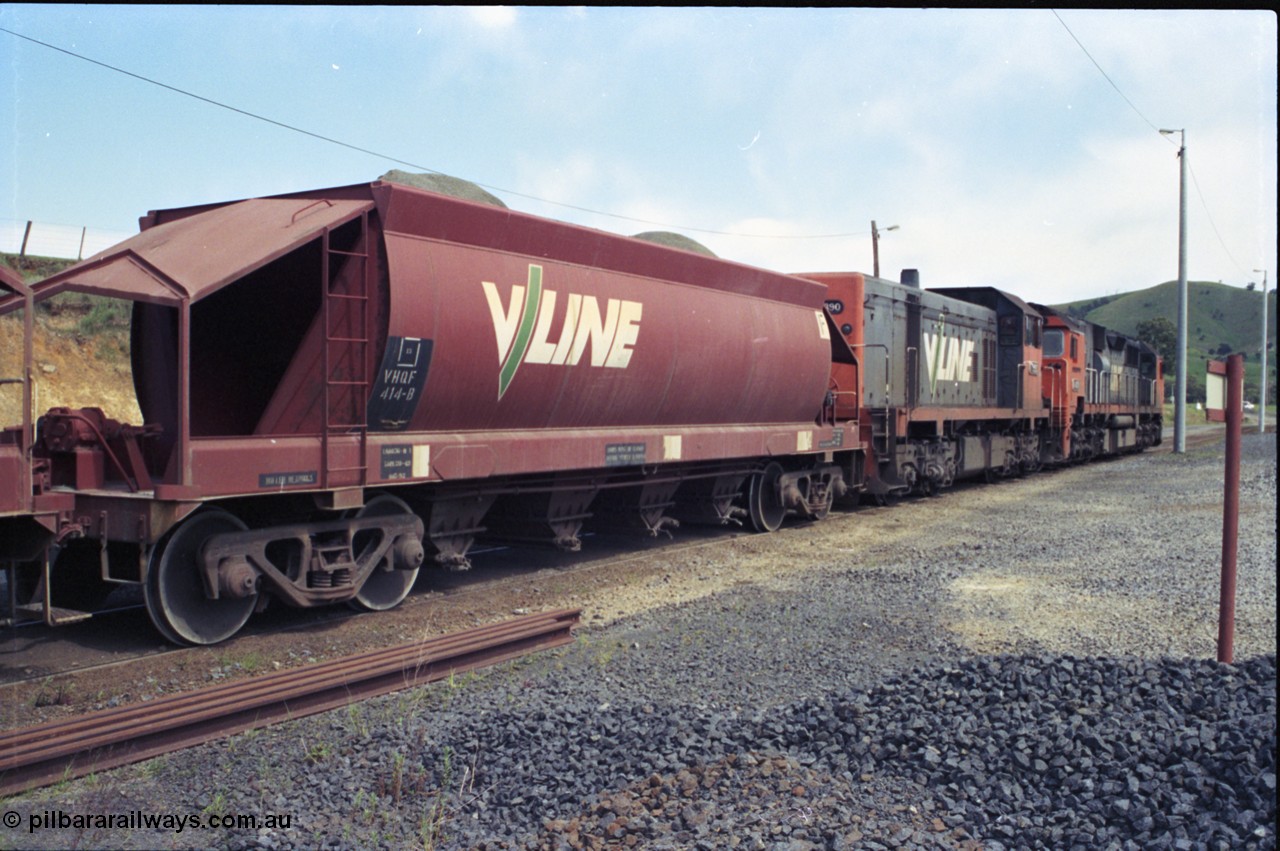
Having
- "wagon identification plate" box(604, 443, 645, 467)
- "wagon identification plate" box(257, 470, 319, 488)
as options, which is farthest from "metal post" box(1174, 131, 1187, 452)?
"wagon identification plate" box(257, 470, 319, 488)

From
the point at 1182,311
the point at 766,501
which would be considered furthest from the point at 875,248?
the point at 766,501

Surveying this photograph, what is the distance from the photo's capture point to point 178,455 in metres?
6.49

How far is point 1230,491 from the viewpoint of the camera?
5625mm

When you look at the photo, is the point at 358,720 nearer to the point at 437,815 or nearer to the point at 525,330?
the point at 437,815

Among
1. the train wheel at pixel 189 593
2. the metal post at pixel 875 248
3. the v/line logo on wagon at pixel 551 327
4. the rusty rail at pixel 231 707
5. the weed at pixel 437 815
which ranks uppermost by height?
the metal post at pixel 875 248

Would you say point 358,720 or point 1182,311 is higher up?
point 1182,311

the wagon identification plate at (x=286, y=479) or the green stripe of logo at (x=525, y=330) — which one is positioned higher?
the green stripe of logo at (x=525, y=330)

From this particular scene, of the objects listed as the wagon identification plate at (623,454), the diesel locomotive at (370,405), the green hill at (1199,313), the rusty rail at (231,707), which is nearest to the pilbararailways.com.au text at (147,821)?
the rusty rail at (231,707)

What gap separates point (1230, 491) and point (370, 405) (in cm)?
595

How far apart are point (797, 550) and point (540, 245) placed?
5177 millimetres

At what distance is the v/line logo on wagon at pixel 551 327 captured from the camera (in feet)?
28.2

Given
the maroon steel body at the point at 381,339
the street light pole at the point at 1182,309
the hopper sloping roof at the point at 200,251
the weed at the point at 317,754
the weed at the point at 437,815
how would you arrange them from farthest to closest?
1. the street light pole at the point at 1182,309
2. the maroon steel body at the point at 381,339
3. the hopper sloping roof at the point at 200,251
4. the weed at the point at 317,754
5. the weed at the point at 437,815

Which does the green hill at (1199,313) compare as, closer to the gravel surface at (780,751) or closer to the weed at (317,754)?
the gravel surface at (780,751)

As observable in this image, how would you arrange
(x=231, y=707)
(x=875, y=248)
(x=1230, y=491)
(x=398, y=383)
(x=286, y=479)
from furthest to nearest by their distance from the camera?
(x=875, y=248), (x=398, y=383), (x=286, y=479), (x=1230, y=491), (x=231, y=707)
